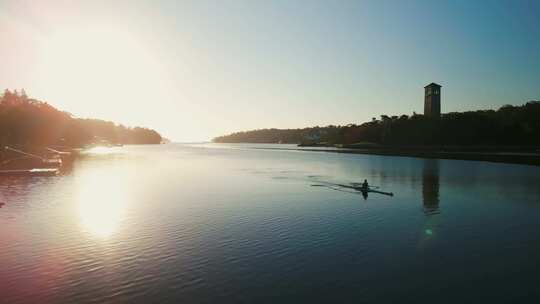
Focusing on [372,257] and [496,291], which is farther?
[372,257]

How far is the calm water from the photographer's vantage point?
747 inches

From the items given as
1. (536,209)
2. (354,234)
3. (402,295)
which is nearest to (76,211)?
(354,234)

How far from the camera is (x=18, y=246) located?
2652cm

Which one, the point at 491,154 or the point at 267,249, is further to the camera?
the point at 491,154

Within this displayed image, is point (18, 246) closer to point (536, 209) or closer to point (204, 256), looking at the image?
point (204, 256)

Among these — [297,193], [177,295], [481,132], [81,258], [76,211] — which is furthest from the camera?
[481,132]

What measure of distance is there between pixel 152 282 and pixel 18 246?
13.6m

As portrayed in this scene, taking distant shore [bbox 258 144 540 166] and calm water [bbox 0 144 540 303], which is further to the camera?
distant shore [bbox 258 144 540 166]

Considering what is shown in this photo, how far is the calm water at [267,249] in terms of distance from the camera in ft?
62.3

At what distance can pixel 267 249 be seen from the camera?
25.9 meters

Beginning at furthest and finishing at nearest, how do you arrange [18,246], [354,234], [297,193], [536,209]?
[297,193] < [536,209] < [354,234] < [18,246]

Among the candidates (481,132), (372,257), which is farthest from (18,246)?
(481,132)

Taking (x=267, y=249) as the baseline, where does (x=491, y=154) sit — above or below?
above

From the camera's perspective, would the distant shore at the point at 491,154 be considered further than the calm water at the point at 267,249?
Yes
